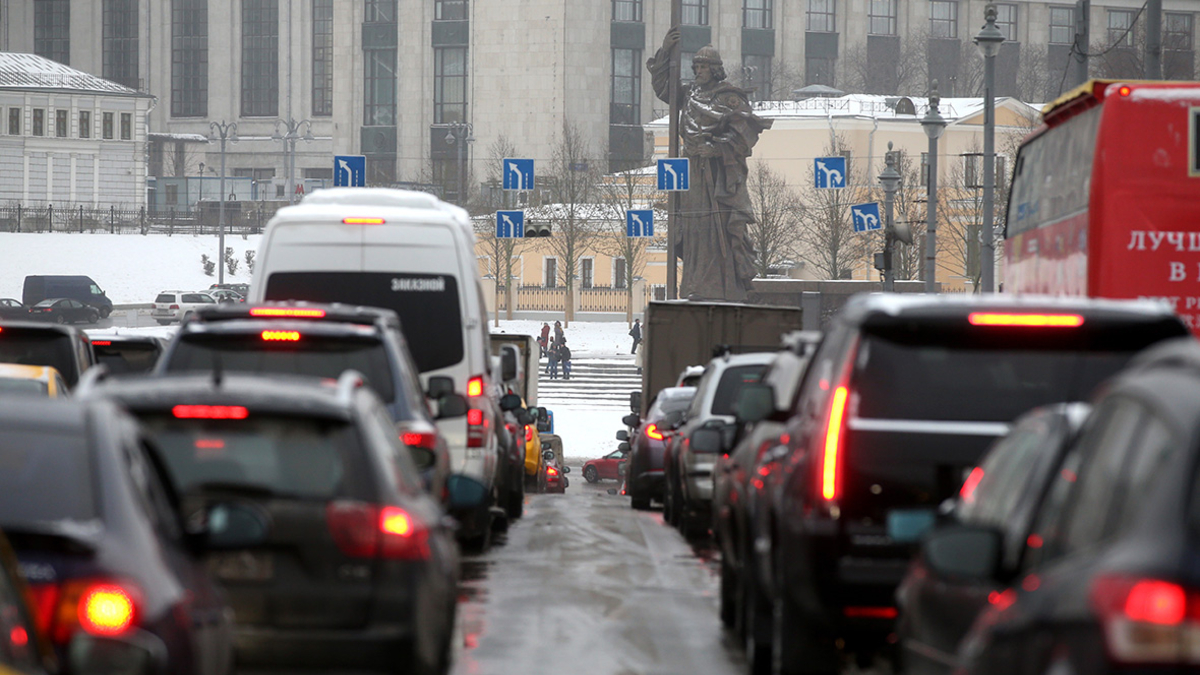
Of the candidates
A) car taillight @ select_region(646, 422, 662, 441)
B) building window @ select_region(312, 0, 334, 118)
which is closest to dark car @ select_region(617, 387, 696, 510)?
car taillight @ select_region(646, 422, 662, 441)

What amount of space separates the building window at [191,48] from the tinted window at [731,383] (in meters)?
117

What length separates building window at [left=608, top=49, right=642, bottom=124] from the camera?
115875mm

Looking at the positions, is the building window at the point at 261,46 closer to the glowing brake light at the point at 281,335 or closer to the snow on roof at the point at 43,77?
the snow on roof at the point at 43,77

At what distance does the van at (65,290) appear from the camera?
82250 millimetres

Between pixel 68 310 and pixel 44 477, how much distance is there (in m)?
77.6

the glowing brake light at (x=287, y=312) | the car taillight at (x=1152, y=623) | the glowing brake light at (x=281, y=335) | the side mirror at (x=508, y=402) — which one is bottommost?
the side mirror at (x=508, y=402)

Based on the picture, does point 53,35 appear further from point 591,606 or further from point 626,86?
point 591,606

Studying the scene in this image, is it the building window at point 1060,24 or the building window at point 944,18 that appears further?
the building window at point 1060,24

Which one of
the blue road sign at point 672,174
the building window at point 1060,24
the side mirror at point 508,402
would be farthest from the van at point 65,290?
the building window at point 1060,24

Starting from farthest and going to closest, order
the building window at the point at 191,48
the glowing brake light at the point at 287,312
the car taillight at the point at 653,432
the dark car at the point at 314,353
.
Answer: the building window at the point at 191,48, the car taillight at the point at 653,432, the glowing brake light at the point at 287,312, the dark car at the point at 314,353

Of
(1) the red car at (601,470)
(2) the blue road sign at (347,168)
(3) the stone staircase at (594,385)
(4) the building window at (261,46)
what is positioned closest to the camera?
(2) the blue road sign at (347,168)

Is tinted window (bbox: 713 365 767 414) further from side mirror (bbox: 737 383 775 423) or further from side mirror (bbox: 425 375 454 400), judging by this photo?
side mirror (bbox: 737 383 775 423)

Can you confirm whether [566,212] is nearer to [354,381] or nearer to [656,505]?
[656,505]

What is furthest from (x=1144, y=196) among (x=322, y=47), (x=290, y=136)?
(x=322, y=47)
